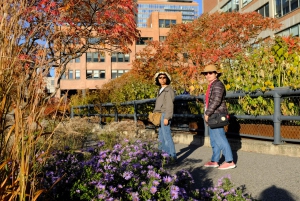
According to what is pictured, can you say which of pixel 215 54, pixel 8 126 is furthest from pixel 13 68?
pixel 215 54

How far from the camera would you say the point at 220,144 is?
534cm

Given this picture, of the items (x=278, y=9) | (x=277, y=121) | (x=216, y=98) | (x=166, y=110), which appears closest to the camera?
(x=216, y=98)

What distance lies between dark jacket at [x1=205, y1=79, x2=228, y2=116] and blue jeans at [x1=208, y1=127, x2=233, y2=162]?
323 millimetres

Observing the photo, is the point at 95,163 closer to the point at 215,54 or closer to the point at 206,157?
the point at 206,157

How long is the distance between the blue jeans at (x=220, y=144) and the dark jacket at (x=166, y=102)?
2.66 feet

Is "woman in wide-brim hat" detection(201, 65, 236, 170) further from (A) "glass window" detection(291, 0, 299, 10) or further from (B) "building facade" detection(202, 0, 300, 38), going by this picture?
(A) "glass window" detection(291, 0, 299, 10)

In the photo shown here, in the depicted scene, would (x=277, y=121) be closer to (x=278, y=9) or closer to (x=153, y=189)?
(x=153, y=189)

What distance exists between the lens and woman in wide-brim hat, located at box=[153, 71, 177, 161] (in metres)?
5.92

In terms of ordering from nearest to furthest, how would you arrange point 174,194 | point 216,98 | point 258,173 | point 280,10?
point 174,194
point 258,173
point 216,98
point 280,10

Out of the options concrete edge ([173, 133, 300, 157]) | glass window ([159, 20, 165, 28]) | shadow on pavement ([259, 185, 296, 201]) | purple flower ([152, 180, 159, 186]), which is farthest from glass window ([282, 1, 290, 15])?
purple flower ([152, 180, 159, 186])

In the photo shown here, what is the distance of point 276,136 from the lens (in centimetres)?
621

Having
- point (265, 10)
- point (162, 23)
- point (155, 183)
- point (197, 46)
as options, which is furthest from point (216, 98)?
point (162, 23)

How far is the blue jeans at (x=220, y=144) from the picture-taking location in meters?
5.28

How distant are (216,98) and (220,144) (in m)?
0.72
